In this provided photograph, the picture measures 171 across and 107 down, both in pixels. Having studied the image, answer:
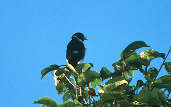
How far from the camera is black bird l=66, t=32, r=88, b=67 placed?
477cm

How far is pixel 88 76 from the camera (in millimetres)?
3242

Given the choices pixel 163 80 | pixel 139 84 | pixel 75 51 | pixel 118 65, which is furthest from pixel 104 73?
pixel 75 51

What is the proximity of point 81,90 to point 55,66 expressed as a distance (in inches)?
22.0

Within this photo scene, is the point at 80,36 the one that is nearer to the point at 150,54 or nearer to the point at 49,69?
the point at 49,69

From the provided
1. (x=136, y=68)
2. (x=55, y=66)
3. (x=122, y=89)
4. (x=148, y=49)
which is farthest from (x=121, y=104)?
(x=55, y=66)

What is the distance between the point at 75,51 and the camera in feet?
15.9

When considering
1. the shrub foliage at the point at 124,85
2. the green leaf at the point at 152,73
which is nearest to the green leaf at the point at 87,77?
the shrub foliage at the point at 124,85

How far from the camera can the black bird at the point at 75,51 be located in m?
4.77

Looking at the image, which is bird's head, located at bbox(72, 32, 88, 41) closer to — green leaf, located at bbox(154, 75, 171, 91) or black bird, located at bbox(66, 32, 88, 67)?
black bird, located at bbox(66, 32, 88, 67)

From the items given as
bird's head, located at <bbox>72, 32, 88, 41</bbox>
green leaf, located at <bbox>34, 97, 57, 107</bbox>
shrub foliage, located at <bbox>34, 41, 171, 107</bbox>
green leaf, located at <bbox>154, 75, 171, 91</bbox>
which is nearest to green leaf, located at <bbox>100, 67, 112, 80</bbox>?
shrub foliage, located at <bbox>34, 41, 171, 107</bbox>

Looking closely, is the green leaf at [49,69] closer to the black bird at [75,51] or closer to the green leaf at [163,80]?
the black bird at [75,51]

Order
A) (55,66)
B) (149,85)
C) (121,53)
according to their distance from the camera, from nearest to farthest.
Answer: (149,85) → (121,53) → (55,66)

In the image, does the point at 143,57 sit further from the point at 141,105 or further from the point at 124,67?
the point at 141,105

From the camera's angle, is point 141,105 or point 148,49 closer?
point 141,105
